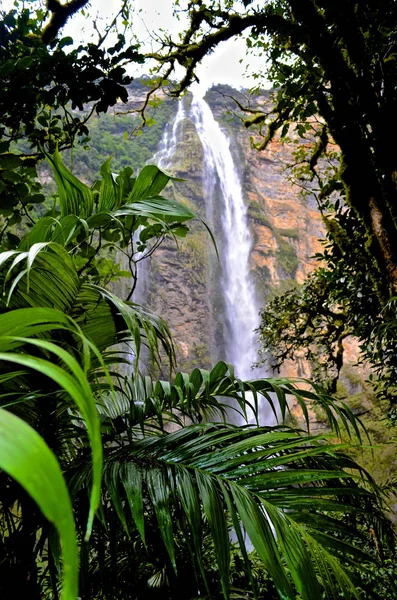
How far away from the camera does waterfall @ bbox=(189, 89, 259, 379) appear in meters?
16.1

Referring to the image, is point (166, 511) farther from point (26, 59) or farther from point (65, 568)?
point (26, 59)

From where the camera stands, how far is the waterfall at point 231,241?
52.9 feet

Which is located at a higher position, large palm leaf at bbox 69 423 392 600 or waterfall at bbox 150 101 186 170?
waterfall at bbox 150 101 186 170

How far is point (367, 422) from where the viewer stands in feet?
26.6

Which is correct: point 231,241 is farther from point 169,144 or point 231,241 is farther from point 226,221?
point 169,144

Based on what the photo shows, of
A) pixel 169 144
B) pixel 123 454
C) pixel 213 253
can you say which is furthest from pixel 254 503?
pixel 169 144

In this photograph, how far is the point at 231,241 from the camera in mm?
19141

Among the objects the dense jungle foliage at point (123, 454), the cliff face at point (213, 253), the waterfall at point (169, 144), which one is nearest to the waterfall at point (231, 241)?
the cliff face at point (213, 253)

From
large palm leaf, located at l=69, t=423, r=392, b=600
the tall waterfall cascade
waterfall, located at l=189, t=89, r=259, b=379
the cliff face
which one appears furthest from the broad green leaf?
the cliff face

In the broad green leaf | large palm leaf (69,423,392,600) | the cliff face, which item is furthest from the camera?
the cliff face

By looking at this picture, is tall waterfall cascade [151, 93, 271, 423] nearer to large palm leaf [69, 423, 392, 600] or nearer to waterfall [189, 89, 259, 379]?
waterfall [189, 89, 259, 379]

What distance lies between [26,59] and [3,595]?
1847 mm

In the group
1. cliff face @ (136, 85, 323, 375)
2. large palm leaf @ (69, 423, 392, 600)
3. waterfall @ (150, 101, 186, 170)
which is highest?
waterfall @ (150, 101, 186, 170)

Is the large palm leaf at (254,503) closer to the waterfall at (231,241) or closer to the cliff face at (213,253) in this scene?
the waterfall at (231,241)
